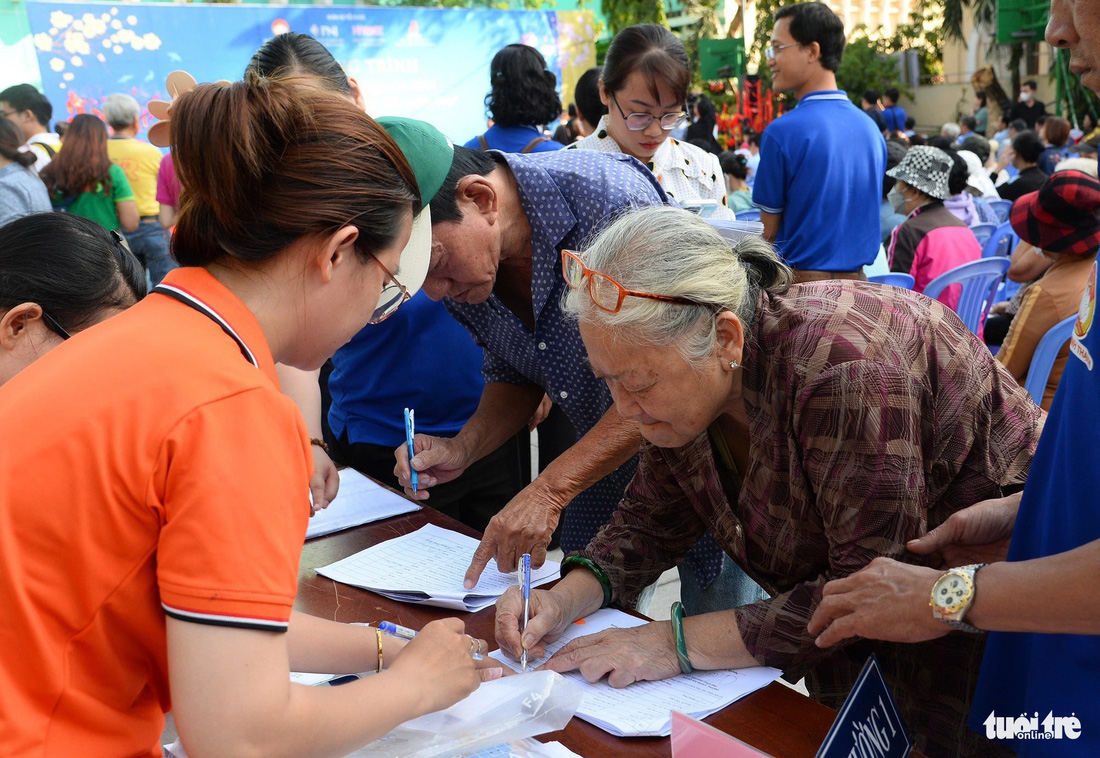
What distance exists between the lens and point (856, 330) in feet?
4.46

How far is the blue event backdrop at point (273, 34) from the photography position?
8.85 meters

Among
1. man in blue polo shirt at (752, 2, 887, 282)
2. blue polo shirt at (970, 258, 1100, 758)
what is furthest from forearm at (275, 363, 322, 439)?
man in blue polo shirt at (752, 2, 887, 282)

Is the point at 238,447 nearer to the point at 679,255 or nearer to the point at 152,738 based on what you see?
the point at 152,738

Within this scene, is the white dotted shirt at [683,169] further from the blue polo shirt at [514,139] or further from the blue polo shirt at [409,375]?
the blue polo shirt at [409,375]

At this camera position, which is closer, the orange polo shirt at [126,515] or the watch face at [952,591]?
the orange polo shirt at [126,515]

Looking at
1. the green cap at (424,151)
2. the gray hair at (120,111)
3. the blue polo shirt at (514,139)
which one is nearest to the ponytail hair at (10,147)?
the gray hair at (120,111)

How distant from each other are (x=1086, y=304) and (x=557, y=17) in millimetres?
11942

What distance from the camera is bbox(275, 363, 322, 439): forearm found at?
Result: 90.5 inches

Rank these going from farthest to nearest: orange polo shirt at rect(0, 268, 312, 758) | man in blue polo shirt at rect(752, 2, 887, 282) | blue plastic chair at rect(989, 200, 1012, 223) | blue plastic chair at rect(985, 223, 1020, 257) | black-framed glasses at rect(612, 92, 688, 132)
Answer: blue plastic chair at rect(989, 200, 1012, 223) < blue plastic chair at rect(985, 223, 1020, 257) < man in blue polo shirt at rect(752, 2, 887, 282) < black-framed glasses at rect(612, 92, 688, 132) < orange polo shirt at rect(0, 268, 312, 758)

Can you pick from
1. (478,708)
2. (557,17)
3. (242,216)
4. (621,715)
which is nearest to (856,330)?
(621,715)

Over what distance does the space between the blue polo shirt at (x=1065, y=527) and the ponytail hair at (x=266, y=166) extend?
0.87 metres

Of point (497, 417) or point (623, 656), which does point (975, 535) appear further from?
point (497, 417)

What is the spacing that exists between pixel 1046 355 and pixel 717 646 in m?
2.12

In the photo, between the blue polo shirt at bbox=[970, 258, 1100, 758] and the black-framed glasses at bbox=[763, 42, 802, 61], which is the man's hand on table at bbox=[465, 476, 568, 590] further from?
the black-framed glasses at bbox=[763, 42, 802, 61]
